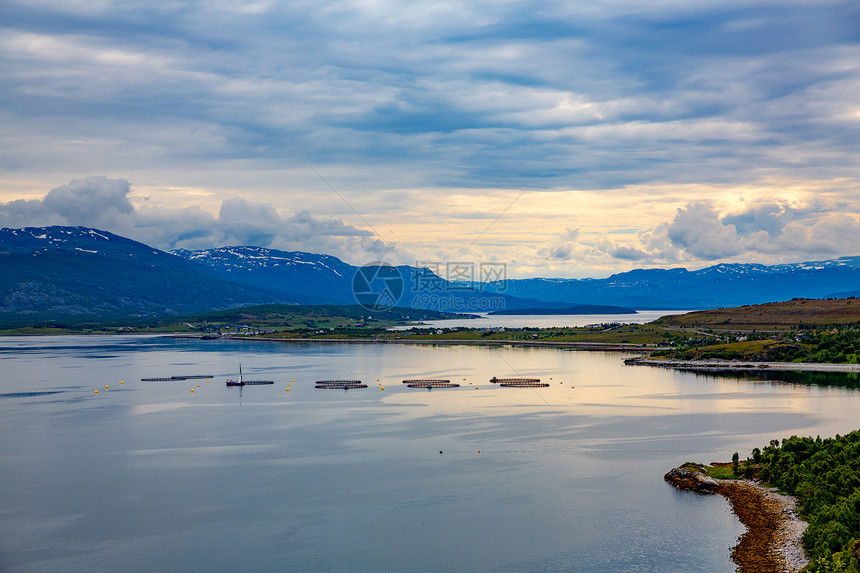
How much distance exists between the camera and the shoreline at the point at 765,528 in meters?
33.8

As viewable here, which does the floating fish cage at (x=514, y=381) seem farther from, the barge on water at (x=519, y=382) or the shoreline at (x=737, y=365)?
the shoreline at (x=737, y=365)

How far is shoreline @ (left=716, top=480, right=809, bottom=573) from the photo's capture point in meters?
33.8

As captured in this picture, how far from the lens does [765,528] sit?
38.3 meters

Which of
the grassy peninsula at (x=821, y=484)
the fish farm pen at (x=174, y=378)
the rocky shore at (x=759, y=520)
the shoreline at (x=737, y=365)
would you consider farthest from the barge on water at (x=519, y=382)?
the rocky shore at (x=759, y=520)

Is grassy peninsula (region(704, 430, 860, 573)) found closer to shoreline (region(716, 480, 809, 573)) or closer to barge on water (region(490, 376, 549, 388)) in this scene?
shoreline (region(716, 480, 809, 573))

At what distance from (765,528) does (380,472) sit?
27.3m

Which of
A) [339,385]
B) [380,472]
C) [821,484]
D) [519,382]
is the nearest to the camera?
[821,484]

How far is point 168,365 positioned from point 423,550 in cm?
11556

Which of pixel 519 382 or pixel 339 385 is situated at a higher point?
pixel 519 382

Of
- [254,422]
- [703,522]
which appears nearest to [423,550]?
[703,522]

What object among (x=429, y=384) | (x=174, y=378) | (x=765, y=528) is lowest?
(x=174, y=378)

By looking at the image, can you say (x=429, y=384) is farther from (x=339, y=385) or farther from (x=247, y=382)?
(x=247, y=382)

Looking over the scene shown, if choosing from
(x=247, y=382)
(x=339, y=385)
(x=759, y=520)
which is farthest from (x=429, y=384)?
(x=759, y=520)

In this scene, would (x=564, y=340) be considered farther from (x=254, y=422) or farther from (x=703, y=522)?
(x=703, y=522)
